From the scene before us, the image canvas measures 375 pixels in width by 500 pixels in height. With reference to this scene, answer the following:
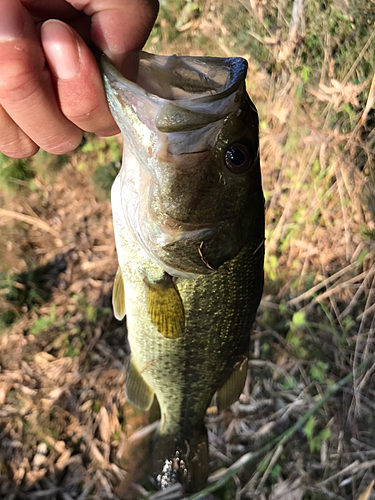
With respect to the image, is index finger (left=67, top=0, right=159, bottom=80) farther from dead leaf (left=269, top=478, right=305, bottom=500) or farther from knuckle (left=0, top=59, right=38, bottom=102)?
dead leaf (left=269, top=478, right=305, bottom=500)

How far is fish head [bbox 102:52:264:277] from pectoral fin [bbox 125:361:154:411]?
0.86 m

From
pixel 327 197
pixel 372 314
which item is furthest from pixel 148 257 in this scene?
pixel 372 314

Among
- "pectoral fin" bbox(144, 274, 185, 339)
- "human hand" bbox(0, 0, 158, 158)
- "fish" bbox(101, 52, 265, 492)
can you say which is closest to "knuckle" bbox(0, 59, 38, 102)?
"human hand" bbox(0, 0, 158, 158)

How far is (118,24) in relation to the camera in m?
0.96

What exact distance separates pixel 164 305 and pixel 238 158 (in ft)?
2.16

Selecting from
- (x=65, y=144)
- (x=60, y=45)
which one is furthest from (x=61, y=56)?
(x=65, y=144)

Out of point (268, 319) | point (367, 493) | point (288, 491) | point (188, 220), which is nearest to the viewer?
point (188, 220)

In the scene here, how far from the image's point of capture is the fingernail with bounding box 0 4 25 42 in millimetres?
850

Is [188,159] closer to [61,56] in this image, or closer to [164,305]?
[61,56]

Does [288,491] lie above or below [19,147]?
below

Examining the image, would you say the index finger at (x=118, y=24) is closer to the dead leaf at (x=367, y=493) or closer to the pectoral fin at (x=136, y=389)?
the pectoral fin at (x=136, y=389)

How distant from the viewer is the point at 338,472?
2961 millimetres

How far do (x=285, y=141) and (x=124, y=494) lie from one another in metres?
3.37

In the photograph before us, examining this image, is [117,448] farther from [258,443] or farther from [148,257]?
[148,257]
